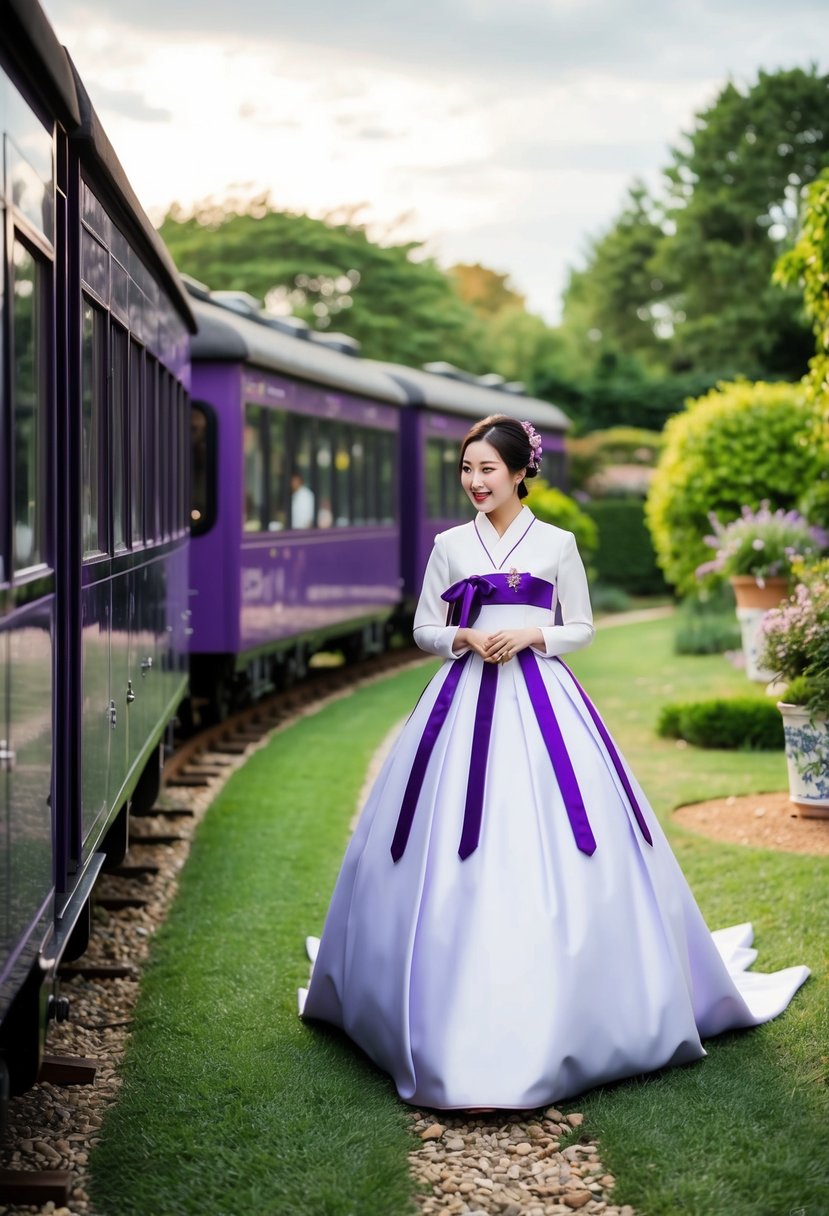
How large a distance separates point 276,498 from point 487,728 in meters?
7.91

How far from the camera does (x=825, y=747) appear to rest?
25.5ft

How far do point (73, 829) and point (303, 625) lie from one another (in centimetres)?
884

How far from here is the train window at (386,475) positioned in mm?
16781

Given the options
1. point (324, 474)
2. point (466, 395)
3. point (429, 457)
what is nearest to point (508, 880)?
point (324, 474)

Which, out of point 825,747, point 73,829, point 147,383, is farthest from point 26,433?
point 825,747

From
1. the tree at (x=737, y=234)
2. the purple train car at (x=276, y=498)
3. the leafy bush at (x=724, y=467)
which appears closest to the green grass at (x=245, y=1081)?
the purple train car at (x=276, y=498)

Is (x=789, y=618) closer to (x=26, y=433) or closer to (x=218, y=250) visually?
(x=26, y=433)

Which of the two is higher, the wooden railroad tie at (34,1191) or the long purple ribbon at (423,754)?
the long purple ribbon at (423,754)

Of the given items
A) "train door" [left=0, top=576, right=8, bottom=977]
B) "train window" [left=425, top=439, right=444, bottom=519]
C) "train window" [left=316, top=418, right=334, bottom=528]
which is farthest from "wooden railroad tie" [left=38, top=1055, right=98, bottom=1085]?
"train window" [left=425, top=439, right=444, bottom=519]

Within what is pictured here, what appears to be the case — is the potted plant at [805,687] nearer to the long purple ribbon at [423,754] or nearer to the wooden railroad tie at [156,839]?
the wooden railroad tie at [156,839]

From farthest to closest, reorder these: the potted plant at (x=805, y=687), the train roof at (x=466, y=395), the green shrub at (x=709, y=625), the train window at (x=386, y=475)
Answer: the train roof at (x=466, y=395)
the green shrub at (x=709, y=625)
the train window at (x=386, y=475)
the potted plant at (x=805, y=687)

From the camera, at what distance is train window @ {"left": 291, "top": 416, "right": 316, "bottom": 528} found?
1291 centimetres

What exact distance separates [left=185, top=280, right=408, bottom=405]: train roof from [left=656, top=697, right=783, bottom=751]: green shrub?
4.03m

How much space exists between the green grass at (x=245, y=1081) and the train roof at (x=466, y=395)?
32.3 feet
